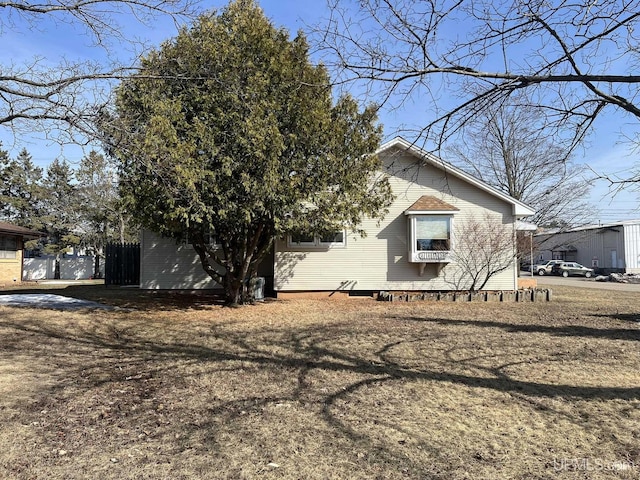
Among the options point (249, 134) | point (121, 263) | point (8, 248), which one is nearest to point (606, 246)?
point (121, 263)

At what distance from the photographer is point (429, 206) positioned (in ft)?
49.3

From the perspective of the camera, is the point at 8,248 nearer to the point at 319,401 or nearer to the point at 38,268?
the point at 38,268

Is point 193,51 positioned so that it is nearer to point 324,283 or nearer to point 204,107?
point 204,107

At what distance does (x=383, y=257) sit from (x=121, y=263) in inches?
498

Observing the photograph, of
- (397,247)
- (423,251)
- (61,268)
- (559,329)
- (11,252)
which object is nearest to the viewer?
(559,329)

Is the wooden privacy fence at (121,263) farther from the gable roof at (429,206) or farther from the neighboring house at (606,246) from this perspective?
the neighboring house at (606,246)

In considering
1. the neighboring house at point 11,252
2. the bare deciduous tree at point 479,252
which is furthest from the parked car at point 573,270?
the neighboring house at point 11,252

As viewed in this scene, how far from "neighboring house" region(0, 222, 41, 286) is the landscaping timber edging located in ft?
61.7

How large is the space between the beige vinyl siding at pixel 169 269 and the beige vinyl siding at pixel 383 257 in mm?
3144

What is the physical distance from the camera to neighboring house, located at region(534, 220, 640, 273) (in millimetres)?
40625

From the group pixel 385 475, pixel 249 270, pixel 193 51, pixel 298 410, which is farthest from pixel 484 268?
pixel 385 475

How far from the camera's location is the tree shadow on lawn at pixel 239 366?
15.7 feet

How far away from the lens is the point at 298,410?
4680 millimetres

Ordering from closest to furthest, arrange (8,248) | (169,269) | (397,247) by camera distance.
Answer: (397,247)
(169,269)
(8,248)
